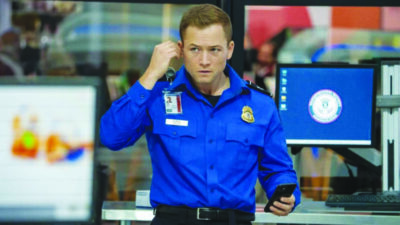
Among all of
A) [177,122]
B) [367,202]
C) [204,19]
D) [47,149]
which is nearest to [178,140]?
[177,122]

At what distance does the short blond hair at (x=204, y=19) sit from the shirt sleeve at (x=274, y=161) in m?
0.33

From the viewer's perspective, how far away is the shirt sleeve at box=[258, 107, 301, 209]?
244cm

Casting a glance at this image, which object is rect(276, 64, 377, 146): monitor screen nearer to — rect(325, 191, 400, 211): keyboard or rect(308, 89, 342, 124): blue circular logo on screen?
rect(308, 89, 342, 124): blue circular logo on screen

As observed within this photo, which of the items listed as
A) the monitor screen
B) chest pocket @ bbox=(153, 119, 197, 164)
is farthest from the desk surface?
chest pocket @ bbox=(153, 119, 197, 164)

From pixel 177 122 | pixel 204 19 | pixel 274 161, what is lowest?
pixel 274 161

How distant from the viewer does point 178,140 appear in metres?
2.38

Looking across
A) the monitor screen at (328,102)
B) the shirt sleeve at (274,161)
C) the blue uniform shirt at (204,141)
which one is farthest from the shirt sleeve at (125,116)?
the monitor screen at (328,102)

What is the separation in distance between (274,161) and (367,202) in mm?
937

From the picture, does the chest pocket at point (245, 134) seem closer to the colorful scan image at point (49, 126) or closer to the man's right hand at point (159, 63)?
the man's right hand at point (159, 63)

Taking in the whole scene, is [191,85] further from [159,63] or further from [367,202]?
[367,202]

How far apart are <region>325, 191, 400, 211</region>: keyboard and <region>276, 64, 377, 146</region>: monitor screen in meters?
0.38

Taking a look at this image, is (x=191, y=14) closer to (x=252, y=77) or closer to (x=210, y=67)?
(x=210, y=67)

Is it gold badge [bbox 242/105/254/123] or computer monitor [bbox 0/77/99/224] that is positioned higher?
gold badge [bbox 242/105/254/123]

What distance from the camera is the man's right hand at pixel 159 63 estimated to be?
2.36 meters
